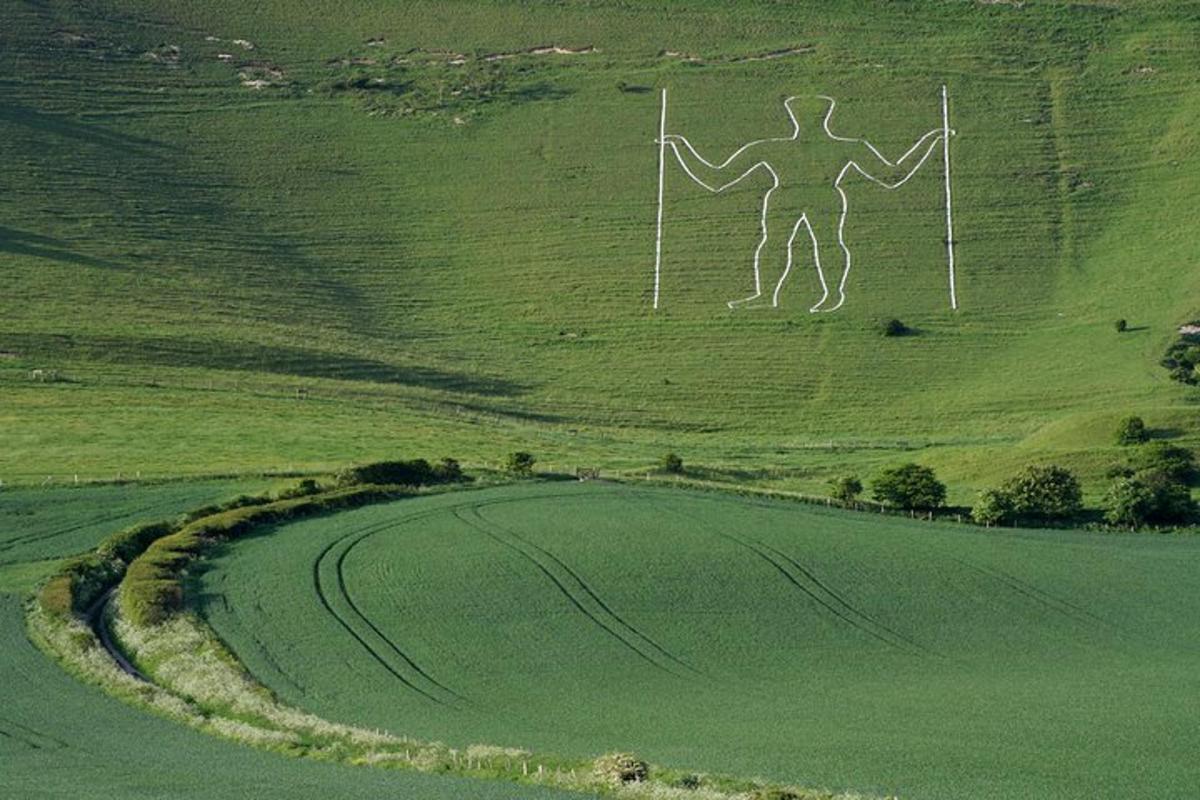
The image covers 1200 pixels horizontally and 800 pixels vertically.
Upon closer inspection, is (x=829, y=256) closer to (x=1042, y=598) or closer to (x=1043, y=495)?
(x=1043, y=495)

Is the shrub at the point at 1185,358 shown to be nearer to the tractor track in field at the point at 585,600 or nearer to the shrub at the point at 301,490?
the tractor track in field at the point at 585,600

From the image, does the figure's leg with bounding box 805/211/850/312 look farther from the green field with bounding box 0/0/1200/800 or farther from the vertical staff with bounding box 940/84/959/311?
the vertical staff with bounding box 940/84/959/311

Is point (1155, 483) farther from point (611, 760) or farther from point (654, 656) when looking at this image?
point (611, 760)

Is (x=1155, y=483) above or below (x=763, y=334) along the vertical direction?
below

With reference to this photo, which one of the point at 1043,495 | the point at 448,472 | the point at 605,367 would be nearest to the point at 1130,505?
the point at 1043,495

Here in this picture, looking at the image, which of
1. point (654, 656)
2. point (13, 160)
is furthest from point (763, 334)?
point (654, 656)

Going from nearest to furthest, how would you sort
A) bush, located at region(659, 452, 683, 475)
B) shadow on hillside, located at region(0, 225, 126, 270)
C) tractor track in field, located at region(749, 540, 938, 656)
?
tractor track in field, located at region(749, 540, 938, 656), bush, located at region(659, 452, 683, 475), shadow on hillside, located at region(0, 225, 126, 270)

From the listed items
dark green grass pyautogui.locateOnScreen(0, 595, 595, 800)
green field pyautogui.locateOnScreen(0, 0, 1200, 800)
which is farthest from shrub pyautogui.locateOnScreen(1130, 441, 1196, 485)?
dark green grass pyautogui.locateOnScreen(0, 595, 595, 800)
